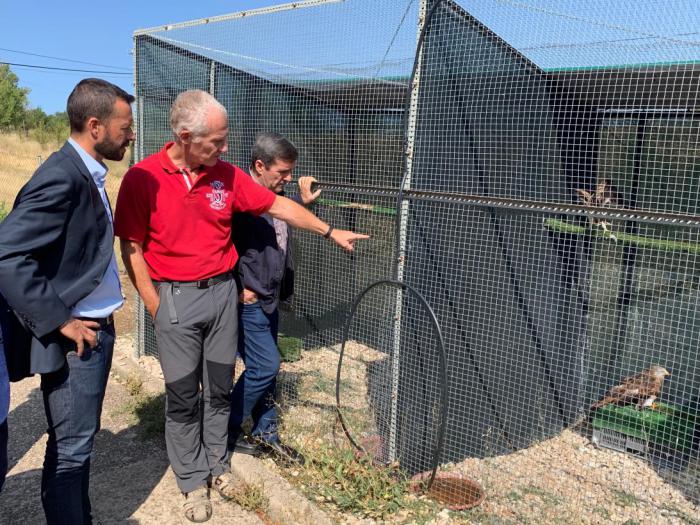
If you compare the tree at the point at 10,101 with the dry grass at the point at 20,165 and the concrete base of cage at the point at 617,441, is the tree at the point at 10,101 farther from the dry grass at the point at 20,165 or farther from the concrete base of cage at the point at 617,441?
the concrete base of cage at the point at 617,441

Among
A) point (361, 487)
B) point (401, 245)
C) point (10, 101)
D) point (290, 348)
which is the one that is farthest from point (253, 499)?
point (10, 101)

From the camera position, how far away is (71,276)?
221cm

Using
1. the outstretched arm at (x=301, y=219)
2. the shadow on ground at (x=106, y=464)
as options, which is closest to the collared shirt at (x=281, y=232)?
the outstretched arm at (x=301, y=219)

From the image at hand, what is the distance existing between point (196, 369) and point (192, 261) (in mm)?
589

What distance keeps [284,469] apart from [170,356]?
3.64 ft

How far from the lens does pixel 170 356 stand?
9.47 ft

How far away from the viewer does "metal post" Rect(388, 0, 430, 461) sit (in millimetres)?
3164

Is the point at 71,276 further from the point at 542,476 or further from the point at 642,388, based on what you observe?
the point at 642,388

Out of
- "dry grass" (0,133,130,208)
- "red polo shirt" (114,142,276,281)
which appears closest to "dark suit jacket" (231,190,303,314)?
"red polo shirt" (114,142,276,281)

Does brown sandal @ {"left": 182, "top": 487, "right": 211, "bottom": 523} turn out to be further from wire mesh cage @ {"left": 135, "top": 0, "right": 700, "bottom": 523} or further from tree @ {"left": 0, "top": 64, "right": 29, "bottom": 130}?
tree @ {"left": 0, "top": 64, "right": 29, "bottom": 130}

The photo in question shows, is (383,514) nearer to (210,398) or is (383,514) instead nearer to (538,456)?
(210,398)

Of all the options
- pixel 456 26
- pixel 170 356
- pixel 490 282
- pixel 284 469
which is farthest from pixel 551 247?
pixel 170 356

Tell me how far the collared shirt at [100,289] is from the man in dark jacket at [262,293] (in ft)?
2.96

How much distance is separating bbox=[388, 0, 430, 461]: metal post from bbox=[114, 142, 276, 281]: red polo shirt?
918 mm
